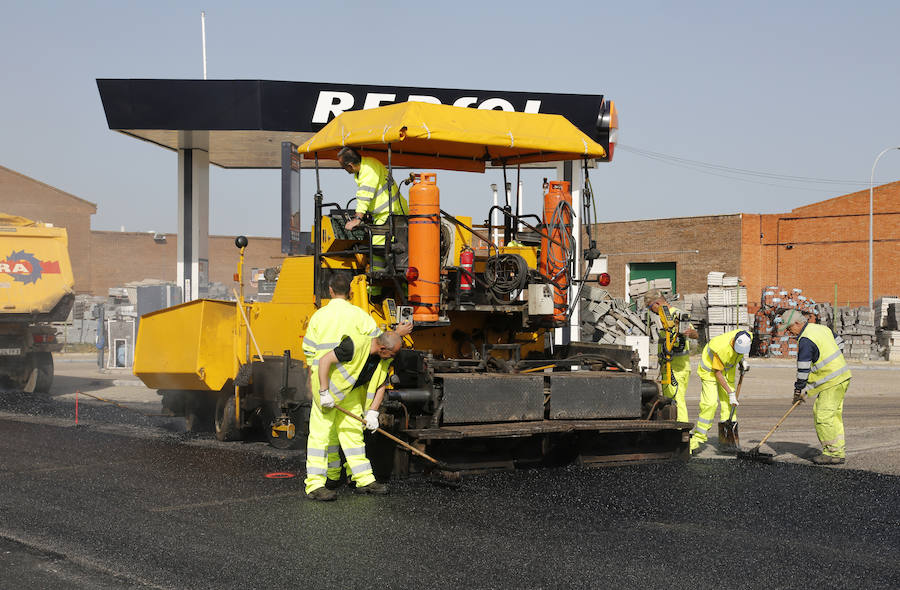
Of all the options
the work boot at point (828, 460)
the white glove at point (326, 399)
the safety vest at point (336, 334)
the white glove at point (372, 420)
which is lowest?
the work boot at point (828, 460)

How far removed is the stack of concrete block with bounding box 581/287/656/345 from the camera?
65.3 ft

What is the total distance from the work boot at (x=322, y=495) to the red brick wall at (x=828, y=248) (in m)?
33.3

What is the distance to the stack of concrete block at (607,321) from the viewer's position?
19.9 meters

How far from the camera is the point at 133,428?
10.4 m

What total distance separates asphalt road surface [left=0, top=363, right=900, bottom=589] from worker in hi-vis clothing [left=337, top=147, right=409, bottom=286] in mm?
2008

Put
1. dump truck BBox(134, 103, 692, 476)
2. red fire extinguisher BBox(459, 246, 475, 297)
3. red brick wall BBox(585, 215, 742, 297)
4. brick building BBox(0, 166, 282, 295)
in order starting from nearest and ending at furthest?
dump truck BBox(134, 103, 692, 476), red fire extinguisher BBox(459, 246, 475, 297), red brick wall BBox(585, 215, 742, 297), brick building BBox(0, 166, 282, 295)

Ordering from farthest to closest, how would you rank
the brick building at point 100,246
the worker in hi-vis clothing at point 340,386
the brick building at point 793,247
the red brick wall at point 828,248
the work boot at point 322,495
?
the brick building at point 100,246 < the brick building at point 793,247 < the red brick wall at point 828,248 < the worker in hi-vis clothing at point 340,386 < the work boot at point 322,495

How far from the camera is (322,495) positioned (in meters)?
6.30

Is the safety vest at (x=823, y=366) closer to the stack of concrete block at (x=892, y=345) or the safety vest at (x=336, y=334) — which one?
the safety vest at (x=336, y=334)

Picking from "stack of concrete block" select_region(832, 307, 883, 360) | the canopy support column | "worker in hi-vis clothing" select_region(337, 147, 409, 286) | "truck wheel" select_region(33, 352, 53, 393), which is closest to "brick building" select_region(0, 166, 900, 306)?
"stack of concrete block" select_region(832, 307, 883, 360)

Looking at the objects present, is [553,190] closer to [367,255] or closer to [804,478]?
[367,255]

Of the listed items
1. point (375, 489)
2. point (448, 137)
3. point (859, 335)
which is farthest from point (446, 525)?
point (859, 335)

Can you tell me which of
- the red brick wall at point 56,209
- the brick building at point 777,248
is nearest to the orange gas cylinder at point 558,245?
the brick building at point 777,248

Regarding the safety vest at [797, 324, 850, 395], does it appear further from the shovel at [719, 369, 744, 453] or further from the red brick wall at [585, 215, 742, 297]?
the red brick wall at [585, 215, 742, 297]
